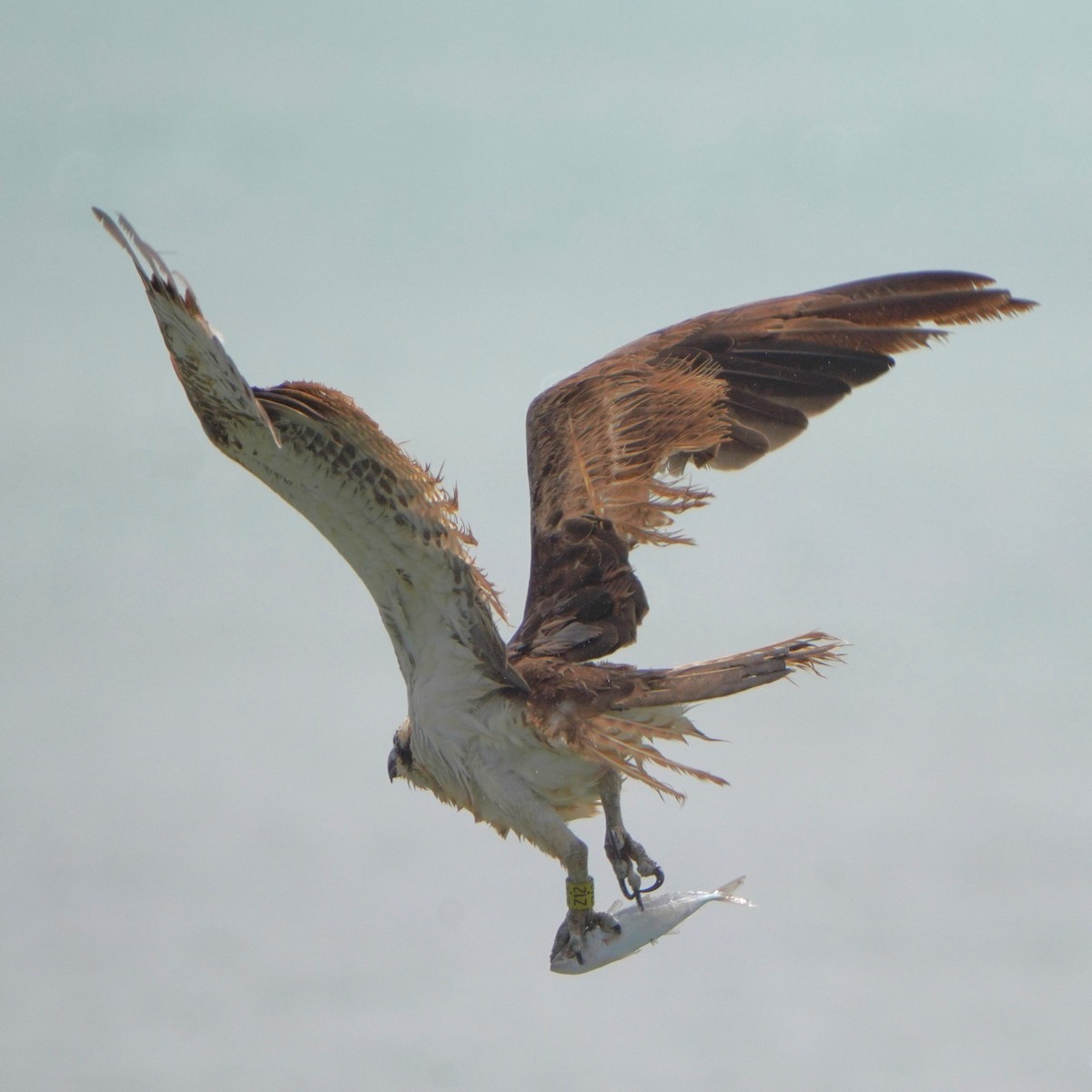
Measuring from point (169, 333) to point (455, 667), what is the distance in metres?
2.49

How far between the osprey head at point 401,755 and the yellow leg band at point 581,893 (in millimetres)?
1095

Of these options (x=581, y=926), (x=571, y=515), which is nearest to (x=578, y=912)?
(x=581, y=926)

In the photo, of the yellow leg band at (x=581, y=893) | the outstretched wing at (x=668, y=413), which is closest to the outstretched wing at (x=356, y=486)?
the outstretched wing at (x=668, y=413)

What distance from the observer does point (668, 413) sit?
9.89m

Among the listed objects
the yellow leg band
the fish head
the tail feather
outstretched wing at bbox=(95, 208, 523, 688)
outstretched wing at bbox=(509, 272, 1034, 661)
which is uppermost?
outstretched wing at bbox=(509, 272, 1034, 661)

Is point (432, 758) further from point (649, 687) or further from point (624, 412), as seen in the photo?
point (624, 412)

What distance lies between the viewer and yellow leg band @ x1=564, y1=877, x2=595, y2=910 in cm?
845

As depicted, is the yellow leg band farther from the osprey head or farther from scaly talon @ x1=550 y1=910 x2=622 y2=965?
the osprey head

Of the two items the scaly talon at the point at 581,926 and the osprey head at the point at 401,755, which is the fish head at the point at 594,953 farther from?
the osprey head at the point at 401,755

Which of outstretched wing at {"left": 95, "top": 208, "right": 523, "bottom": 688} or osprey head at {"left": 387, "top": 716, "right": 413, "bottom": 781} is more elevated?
outstretched wing at {"left": 95, "top": 208, "right": 523, "bottom": 688}

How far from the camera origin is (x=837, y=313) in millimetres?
10648

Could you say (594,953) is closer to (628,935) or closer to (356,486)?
(628,935)

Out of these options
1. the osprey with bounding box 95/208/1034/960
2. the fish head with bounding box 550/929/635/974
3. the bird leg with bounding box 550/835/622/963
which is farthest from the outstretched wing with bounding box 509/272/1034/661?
the fish head with bounding box 550/929/635/974

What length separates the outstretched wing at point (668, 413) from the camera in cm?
925
